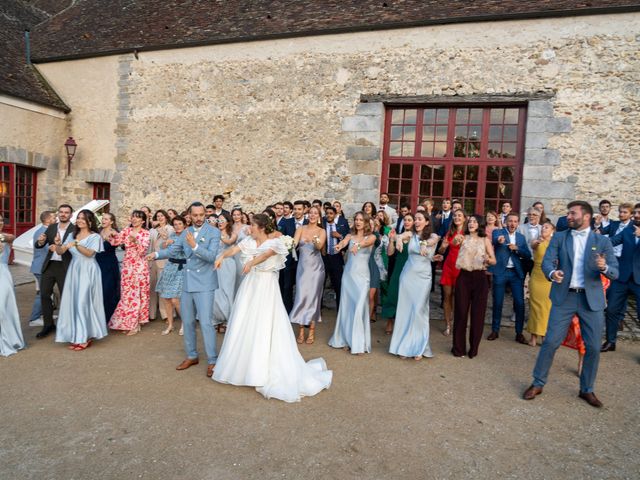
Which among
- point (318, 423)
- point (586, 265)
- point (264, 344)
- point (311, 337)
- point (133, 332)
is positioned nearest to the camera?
point (318, 423)

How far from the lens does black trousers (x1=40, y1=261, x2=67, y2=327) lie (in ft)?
19.2

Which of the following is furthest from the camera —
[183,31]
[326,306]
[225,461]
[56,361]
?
[183,31]

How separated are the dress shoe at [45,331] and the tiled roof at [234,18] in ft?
26.4

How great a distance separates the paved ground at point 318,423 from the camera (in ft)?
10.3

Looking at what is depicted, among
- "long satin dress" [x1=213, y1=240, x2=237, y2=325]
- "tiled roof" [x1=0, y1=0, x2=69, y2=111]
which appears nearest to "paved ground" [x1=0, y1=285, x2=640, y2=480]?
"long satin dress" [x1=213, y1=240, x2=237, y2=325]

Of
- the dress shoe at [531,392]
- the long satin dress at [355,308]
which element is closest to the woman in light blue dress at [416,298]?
the long satin dress at [355,308]

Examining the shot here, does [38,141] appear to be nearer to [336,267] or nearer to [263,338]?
[336,267]

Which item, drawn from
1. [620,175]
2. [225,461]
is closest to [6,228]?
[225,461]

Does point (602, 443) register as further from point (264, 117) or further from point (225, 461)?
point (264, 117)

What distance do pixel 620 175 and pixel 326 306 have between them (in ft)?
20.6

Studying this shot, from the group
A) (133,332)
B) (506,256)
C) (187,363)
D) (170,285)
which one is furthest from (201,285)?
(506,256)

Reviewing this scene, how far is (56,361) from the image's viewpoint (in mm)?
5020

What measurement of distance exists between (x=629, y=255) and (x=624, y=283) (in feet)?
1.28

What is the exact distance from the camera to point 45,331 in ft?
19.4
